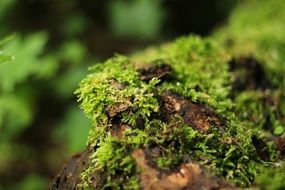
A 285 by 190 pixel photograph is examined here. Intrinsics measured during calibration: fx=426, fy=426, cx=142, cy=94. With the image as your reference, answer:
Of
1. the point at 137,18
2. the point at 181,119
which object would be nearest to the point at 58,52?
the point at 137,18

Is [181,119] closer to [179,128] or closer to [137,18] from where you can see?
[179,128]

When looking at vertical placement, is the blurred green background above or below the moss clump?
above

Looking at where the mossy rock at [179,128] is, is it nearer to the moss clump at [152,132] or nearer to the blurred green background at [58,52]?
the moss clump at [152,132]

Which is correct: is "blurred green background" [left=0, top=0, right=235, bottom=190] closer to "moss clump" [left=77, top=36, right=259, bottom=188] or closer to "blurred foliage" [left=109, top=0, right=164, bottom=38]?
"blurred foliage" [left=109, top=0, right=164, bottom=38]

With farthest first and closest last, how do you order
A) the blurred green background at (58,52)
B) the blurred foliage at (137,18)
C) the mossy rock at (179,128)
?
the blurred foliage at (137,18)
the blurred green background at (58,52)
the mossy rock at (179,128)

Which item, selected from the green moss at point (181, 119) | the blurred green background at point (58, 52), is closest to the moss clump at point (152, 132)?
the green moss at point (181, 119)

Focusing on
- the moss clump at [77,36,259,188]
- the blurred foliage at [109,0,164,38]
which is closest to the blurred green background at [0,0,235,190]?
the blurred foliage at [109,0,164,38]
